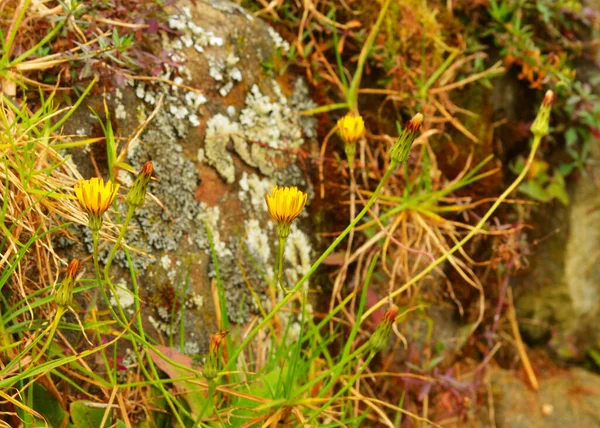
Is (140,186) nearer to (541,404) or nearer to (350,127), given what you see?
(350,127)

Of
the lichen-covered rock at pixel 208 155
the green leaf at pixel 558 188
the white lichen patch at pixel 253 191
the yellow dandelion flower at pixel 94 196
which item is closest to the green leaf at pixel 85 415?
the lichen-covered rock at pixel 208 155

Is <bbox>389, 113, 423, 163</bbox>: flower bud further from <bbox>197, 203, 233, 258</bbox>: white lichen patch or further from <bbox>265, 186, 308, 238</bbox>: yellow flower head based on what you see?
<bbox>197, 203, 233, 258</bbox>: white lichen patch

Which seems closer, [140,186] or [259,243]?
[140,186]

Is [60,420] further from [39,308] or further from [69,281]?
[69,281]

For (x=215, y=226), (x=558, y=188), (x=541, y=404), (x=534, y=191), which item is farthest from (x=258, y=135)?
(x=541, y=404)

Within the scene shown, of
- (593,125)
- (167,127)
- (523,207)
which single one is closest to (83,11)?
(167,127)

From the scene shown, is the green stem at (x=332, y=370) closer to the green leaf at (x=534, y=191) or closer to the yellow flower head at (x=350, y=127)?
the yellow flower head at (x=350, y=127)
